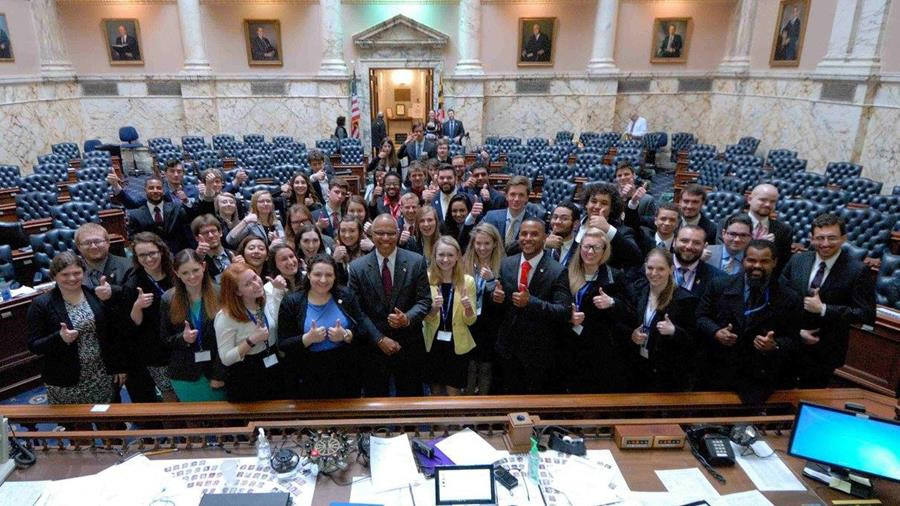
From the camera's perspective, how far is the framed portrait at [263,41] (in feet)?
49.3

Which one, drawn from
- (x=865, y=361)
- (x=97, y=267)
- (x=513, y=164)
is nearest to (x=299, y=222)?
(x=97, y=267)

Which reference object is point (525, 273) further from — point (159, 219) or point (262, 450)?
point (159, 219)

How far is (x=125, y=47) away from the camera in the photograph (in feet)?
49.0

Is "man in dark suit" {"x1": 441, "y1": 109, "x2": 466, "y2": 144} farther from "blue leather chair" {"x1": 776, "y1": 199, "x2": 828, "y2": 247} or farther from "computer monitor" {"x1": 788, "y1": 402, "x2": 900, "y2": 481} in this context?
"computer monitor" {"x1": 788, "y1": 402, "x2": 900, "y2": 481}

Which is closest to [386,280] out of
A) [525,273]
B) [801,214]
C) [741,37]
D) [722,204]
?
[525,273]

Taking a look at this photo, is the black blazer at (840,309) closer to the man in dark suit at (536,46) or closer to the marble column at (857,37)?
the marble column at (857,37)

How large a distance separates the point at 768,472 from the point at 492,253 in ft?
6.74

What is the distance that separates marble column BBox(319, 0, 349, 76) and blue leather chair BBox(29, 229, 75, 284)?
1024 centimetres

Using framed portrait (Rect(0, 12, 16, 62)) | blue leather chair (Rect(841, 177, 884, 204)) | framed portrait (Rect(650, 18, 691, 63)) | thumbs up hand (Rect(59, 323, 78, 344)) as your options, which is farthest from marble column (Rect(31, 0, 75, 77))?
blue leather chair (Rect(841, 177, 884, 204))

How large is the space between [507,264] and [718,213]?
17.0 feet

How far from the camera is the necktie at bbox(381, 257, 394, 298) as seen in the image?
3623 mm

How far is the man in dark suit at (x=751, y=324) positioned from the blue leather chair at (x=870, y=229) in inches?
173

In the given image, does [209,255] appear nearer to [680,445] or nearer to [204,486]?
[204,486]

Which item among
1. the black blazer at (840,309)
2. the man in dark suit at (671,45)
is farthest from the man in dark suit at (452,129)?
the black blazer at (840,309)
